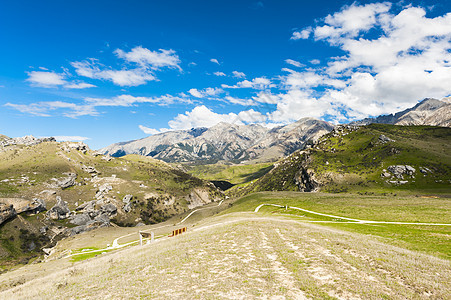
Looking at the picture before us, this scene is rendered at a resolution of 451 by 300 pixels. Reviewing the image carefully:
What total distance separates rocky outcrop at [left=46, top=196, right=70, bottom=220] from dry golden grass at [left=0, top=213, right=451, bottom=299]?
5631 inches

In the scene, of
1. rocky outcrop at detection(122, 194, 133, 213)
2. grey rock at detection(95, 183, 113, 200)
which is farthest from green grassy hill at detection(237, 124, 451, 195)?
grey rock at detection(95, 183, 113, 200)

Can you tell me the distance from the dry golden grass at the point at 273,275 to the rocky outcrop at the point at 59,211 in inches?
5631

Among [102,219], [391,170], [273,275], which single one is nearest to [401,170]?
[391,170]

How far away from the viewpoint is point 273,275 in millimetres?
17812

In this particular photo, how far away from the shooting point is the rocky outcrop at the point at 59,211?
13512 cm

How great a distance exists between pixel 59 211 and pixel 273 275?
16936 cm

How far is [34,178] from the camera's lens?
529ft

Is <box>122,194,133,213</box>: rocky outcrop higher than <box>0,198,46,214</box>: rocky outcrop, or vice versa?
<box>0,198,46,214</box>: rocky outcrop

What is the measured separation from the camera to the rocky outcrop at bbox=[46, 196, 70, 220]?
135125 mm

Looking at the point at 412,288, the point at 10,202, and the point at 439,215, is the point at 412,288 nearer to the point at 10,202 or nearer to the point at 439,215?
the point at 439,215

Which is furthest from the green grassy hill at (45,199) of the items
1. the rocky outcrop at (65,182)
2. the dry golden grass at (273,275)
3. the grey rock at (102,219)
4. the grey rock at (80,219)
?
the dry golden grass at (273,275)

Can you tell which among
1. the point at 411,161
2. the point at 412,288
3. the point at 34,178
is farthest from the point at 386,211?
the point at 34,178

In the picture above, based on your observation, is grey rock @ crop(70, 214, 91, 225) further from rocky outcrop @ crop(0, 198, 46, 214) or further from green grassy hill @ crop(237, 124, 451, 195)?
green grassy hill @ crop(237, 124, 451, 195)

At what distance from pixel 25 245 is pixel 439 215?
16824 cm
